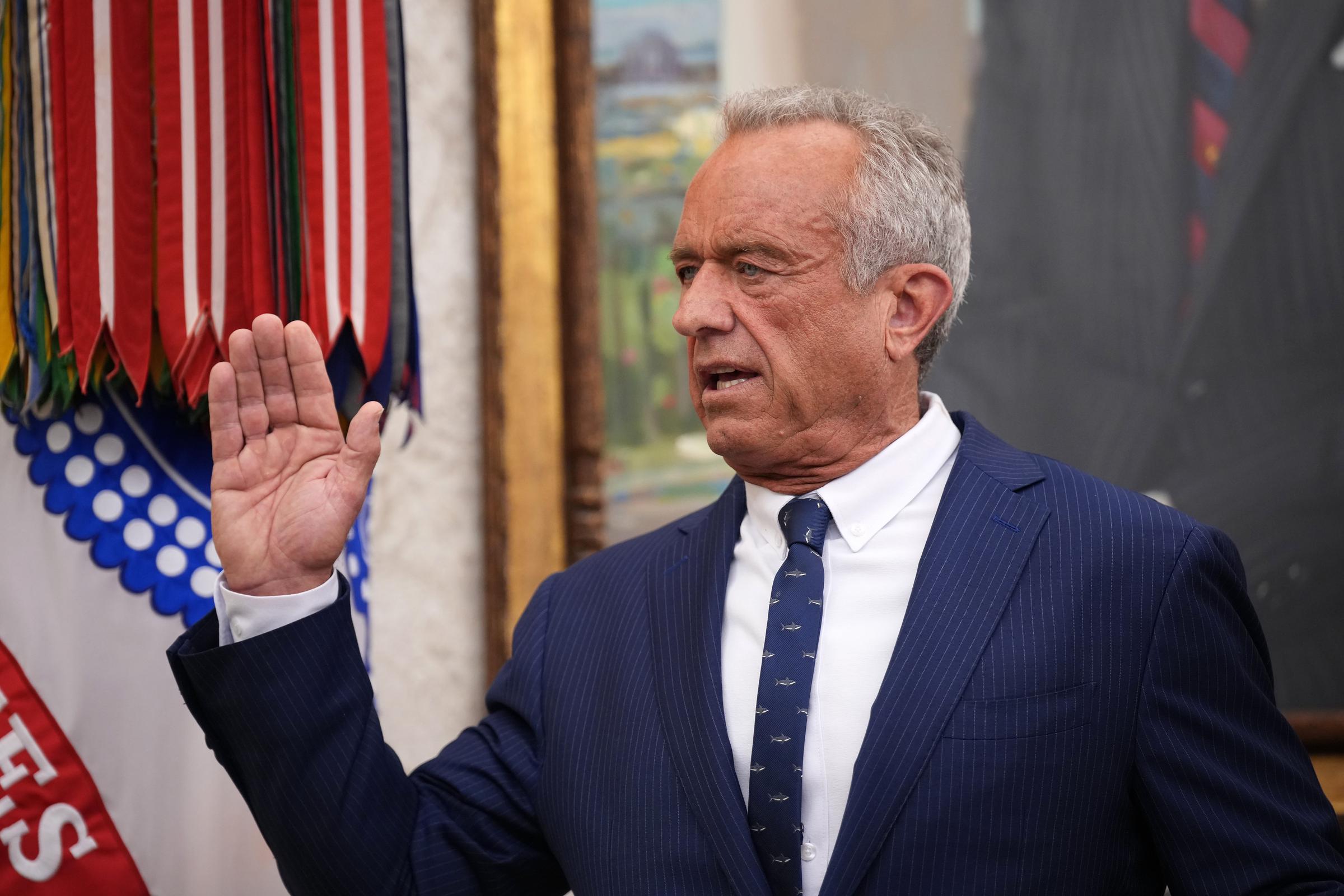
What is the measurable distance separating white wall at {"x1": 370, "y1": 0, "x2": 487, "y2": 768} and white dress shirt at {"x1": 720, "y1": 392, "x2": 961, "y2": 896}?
29.3 inches

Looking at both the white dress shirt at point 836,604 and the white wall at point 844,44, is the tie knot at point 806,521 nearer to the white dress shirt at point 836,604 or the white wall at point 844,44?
the white dress shirt at point 836,604

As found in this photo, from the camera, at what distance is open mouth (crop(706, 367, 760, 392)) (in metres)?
1.48

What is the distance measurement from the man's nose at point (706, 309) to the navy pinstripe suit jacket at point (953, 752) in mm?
318

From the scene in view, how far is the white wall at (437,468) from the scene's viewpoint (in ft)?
6.78

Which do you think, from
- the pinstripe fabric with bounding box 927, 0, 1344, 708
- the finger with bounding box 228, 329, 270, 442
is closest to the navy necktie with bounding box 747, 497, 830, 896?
the finger with bounding box 228, 329, 270, 442

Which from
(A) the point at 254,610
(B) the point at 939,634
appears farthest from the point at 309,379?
(B) the point at 939,634

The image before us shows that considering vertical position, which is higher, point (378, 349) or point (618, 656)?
point (378, 349)

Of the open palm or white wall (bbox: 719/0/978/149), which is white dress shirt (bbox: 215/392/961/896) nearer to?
the open palm

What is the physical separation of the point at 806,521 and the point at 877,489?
10cm

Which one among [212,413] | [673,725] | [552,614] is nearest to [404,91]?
[212,413]

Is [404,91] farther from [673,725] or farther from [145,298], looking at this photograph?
[673,725]

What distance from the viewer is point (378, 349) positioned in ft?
4.62

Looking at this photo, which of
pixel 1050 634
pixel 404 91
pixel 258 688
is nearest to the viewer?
pixel 258 688

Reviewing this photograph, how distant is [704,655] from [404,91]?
761mm
